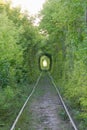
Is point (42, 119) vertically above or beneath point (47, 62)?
above

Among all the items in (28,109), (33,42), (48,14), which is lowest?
(28,109)

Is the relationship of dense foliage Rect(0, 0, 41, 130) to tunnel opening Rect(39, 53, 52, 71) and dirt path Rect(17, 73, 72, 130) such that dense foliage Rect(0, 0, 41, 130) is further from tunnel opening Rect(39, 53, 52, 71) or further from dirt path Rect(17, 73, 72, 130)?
tunnel opening Rect(39, 53, 52, 71)

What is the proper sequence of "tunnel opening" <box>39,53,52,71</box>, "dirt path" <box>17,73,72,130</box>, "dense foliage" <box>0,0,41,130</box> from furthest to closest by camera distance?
"tunnel opening" <box>39,53,52,71</box>, "dense foliage" <box>0,0,41,130</box>, "dirt path" <box>17,73,72,130</box>

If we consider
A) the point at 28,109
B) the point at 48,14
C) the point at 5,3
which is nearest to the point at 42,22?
the point at 48,14

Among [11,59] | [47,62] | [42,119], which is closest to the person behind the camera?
[42,119]

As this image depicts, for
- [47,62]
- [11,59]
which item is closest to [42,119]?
[11,59]

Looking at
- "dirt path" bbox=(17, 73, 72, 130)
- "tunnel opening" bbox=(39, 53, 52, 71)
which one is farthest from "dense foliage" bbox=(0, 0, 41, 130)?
"tunnel opening" bbox=(39, 53, 52, 71)

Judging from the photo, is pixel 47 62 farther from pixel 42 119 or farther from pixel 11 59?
pixel 42 119

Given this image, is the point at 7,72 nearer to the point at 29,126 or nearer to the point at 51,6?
the point at 29,126

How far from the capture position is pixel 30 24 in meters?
42.2

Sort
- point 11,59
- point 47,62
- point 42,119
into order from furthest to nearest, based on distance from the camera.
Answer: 1. point 47,62
2. point 11,59
3. point 42,119

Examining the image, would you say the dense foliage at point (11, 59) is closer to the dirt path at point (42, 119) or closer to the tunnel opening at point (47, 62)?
the dirt path at point (42, 119)

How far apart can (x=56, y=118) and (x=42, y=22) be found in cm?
2952

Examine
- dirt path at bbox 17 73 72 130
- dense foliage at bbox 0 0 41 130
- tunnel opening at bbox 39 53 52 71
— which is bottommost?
tunnel opening at bbox 39 53 52 71
